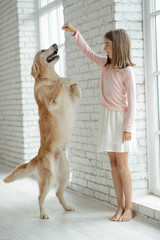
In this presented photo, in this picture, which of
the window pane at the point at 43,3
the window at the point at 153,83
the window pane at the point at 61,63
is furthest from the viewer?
the window pane at the point at 43,3

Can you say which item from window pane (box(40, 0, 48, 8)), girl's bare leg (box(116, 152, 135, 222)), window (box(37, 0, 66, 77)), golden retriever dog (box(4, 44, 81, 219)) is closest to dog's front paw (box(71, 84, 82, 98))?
golden retriever dog (box(4, 44, 81, 219))

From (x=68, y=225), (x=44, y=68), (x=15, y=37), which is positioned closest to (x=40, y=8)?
(x=15, y=37)

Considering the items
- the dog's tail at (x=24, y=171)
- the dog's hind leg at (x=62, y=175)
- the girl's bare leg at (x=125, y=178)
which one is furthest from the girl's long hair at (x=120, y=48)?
the dog's tail at (x=24, y=171)

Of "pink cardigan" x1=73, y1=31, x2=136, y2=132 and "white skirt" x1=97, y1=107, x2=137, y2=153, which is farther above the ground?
"pink cardigan" x1=73, y1=31, x2=136, y2=132

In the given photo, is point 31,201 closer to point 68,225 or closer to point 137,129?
point 68,225

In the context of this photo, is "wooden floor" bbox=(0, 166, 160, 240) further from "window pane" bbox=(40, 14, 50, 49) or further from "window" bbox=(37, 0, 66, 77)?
"window pane" bbox=(40, 14, 50, 49)

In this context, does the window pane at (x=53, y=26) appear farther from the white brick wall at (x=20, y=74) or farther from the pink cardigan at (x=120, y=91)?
the pink cardigan at (x=120, y=91)

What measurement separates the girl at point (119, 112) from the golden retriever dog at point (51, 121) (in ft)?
1.27

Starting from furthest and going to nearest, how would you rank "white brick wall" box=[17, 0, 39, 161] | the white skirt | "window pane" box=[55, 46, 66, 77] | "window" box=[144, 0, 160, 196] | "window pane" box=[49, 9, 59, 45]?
1. "white brick wall" box=[17, 0, 39, 161]
2. "window pane" box=[49, 9, 59, 45]
3. "window pane" box=[55, 46, 66, 77]
4. "window" box=[144, 0, 160, 196]
5. the white skirt

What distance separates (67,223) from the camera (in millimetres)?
3189

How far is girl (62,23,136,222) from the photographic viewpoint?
2957mm

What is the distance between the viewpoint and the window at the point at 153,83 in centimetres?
329

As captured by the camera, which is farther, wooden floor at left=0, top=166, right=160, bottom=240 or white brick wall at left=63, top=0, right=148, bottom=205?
white brick wall at left=63, top=0, right=148, bottom=205

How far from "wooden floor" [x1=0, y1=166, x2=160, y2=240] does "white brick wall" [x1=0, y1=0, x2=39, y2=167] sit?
149cm
